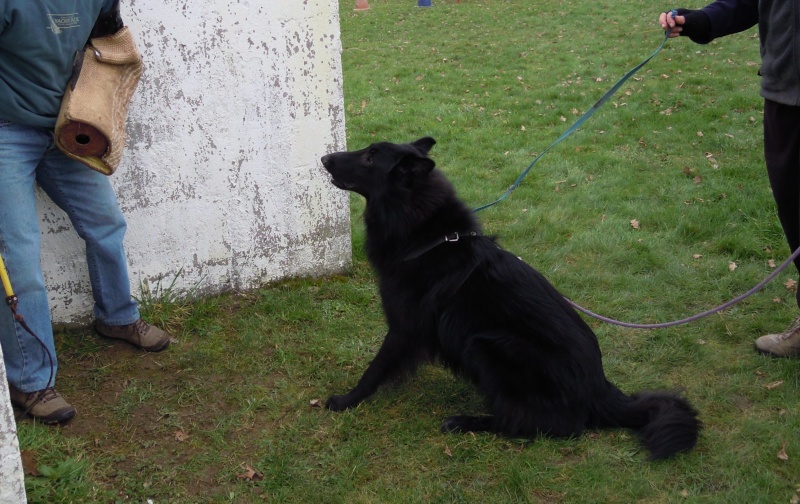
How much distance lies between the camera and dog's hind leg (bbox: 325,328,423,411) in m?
3.41

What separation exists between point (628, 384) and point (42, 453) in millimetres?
2916

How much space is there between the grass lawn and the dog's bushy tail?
0.24ft

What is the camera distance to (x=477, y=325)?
3199 millimetres

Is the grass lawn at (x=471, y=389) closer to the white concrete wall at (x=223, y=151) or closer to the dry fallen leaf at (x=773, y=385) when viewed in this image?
the dry fallen leaf at (x=773, y=385)

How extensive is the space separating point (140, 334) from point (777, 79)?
12.0ft

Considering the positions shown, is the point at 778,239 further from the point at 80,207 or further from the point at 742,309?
the point at 80,207

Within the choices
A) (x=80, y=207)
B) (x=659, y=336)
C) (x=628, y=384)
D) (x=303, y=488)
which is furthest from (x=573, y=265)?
(x=80, y=207)

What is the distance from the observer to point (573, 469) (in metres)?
2.99

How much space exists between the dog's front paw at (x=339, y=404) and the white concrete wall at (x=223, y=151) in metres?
1.38

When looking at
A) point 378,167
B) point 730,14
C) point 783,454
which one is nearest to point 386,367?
point 378,167

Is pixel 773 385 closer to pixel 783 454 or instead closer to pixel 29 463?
pixel 783 454

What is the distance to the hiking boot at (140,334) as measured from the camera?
3.88 metres

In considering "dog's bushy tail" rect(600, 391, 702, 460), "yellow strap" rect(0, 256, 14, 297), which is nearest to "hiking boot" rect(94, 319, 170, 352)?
"yellow strap" rect(0, 256, 14, 297)

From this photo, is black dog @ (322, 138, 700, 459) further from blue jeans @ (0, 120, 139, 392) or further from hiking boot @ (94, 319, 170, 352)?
blue jeans @ (0, 120, 139, 392)
